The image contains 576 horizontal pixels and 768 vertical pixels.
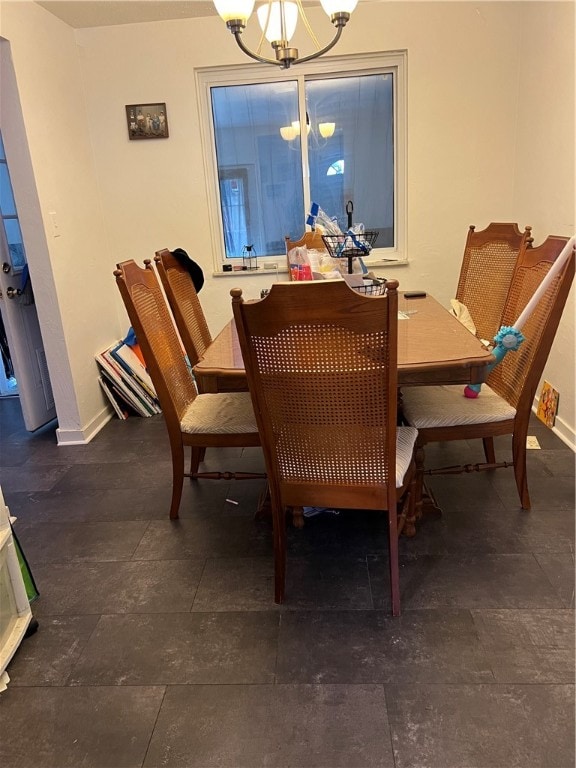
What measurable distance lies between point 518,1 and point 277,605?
3.60 m

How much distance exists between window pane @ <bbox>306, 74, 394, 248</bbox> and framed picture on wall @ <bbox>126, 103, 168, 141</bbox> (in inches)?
38.6

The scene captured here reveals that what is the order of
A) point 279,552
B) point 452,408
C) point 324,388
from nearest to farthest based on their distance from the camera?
point 324,388
point 279,552
point 452,408

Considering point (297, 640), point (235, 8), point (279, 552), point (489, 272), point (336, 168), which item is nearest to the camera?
point (297, 640)

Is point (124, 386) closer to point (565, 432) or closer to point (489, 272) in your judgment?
point (489, 272)

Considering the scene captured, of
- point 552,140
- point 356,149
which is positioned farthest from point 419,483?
point 356,149

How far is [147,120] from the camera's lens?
345cm

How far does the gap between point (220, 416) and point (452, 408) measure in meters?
0.90

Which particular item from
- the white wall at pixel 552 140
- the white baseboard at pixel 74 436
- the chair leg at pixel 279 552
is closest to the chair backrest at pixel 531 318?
the white wall at pixel 552 140

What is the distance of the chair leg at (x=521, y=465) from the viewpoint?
201cm

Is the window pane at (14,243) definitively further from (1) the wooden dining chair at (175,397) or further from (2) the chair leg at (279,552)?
(2) the chair leg at (279,552)

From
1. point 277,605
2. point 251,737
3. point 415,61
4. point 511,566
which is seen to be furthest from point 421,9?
point 251,737

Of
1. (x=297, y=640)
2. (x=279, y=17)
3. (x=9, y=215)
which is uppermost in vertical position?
(x=279, y=17)

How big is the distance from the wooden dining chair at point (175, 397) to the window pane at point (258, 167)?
1706 millimetres

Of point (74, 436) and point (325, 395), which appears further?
point (74, 436)
